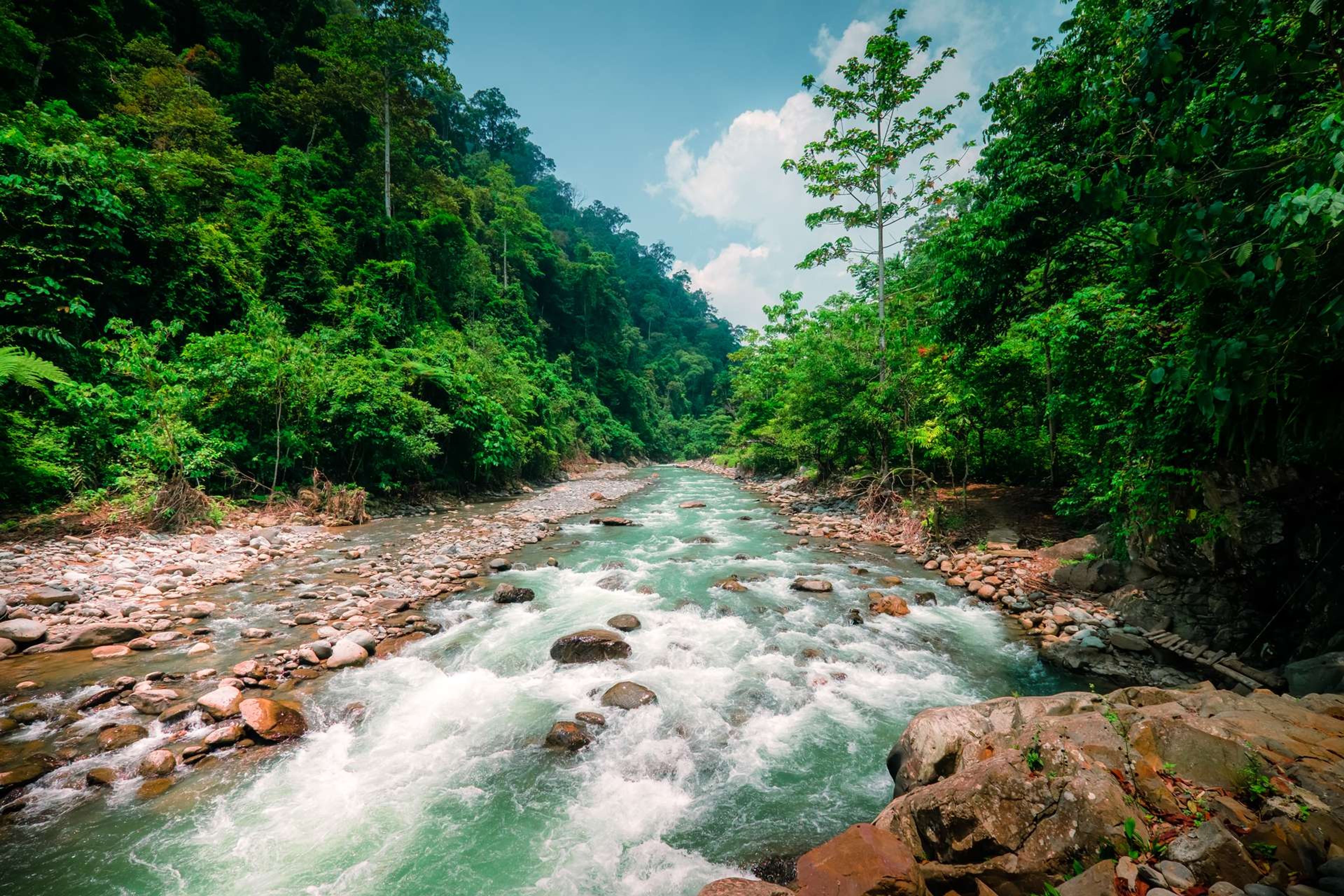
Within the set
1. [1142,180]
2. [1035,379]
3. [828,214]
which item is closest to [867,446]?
[1035,379]

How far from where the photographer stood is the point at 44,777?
12.2ft

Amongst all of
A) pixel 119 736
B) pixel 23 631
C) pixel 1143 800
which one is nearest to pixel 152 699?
pixel 119 736

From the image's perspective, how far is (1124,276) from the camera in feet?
17.8

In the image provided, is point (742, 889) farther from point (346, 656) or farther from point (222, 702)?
point (346, 656)

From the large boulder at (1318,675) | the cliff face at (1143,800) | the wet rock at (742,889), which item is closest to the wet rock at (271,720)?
the wet rock at (742,889)

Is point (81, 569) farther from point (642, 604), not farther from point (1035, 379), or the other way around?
point (1035, 379)

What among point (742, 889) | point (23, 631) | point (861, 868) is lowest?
point (742, 889)

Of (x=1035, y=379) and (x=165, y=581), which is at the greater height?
(x=1035, y=379)

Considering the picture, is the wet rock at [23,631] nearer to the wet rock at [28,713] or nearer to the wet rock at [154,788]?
the wet rock at [28,713]

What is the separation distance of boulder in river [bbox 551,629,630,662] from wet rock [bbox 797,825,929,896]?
3932 millimetres

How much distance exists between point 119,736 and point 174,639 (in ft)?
6.89

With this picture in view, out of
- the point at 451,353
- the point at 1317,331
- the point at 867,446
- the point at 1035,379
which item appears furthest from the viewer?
the point at 451,353

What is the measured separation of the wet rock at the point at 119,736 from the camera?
4078 mm

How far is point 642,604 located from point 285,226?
17.1 meters
